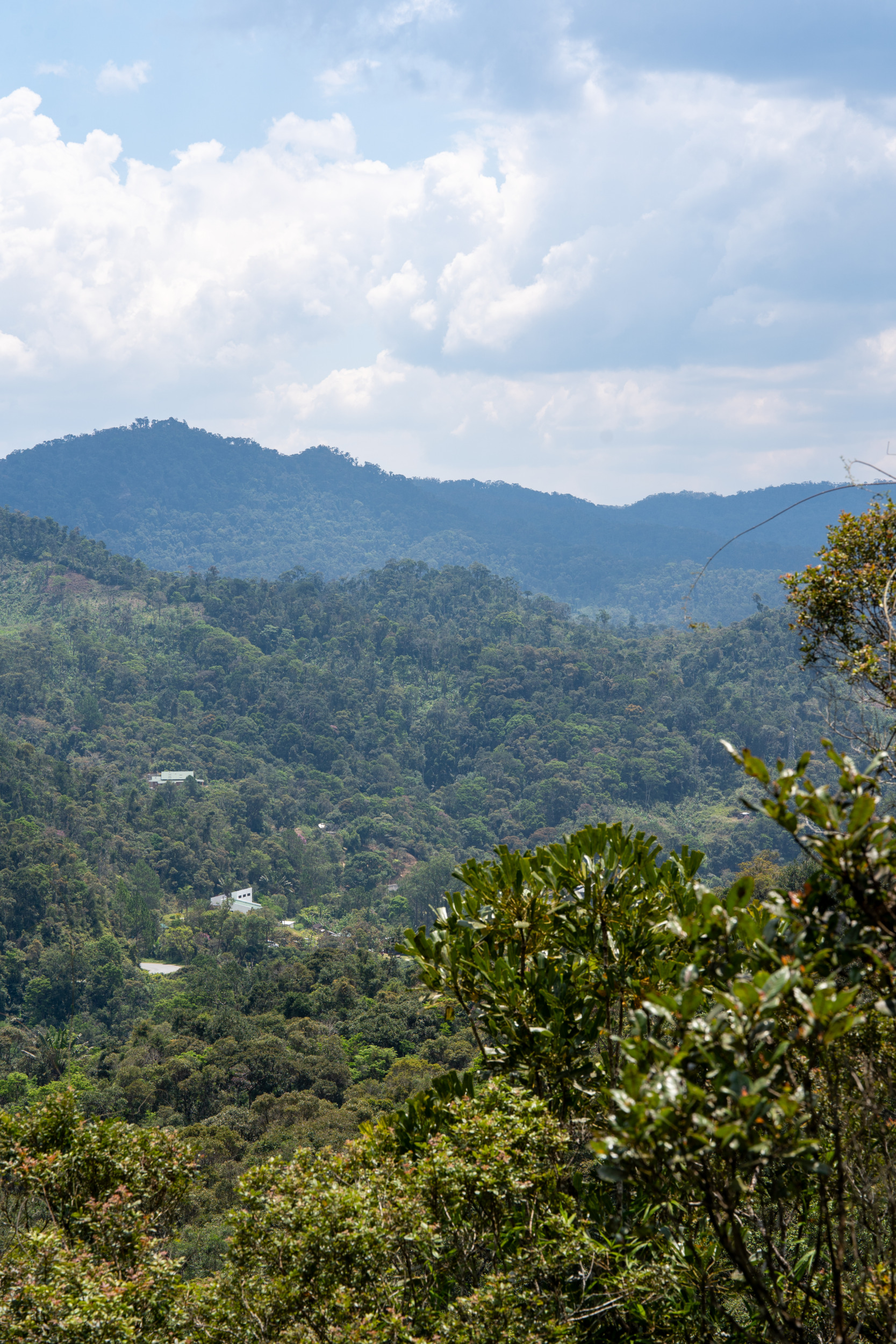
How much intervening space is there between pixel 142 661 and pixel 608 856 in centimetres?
8548

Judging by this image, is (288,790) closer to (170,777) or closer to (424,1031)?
(170,777)

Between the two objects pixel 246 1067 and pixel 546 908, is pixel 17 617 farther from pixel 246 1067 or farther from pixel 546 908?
pixel 546 908

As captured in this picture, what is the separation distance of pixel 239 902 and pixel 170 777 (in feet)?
58.6

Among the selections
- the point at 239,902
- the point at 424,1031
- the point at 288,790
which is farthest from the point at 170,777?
the point at 424,1031

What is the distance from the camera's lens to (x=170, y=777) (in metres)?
70.6

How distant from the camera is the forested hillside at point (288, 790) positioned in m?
26.3

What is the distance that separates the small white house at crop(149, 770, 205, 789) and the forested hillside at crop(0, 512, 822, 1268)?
35.7 inches

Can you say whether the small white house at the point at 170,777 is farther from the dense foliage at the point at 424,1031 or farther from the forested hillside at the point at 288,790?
the dense foliage at the point at 424,1031

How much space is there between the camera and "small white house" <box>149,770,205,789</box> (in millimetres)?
68938

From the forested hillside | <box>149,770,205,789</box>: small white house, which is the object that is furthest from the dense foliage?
<box>149,770,205,789</box>: small white house

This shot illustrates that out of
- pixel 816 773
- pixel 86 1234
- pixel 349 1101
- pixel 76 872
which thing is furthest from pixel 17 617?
pixel 86 1234

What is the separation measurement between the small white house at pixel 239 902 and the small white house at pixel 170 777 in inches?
548

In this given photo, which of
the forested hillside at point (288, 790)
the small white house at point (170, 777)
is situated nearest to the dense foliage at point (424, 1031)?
the forested hillside at point (288, 790)

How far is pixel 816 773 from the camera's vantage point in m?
63.1
